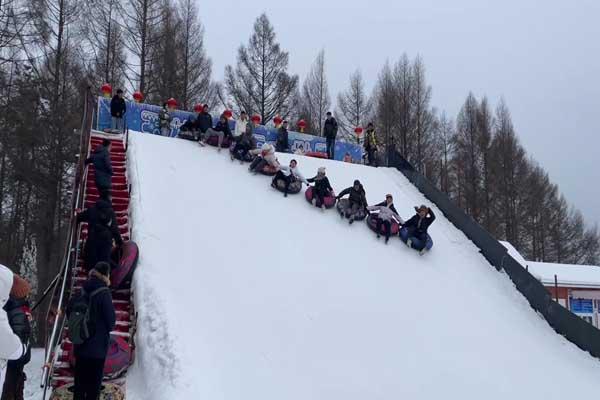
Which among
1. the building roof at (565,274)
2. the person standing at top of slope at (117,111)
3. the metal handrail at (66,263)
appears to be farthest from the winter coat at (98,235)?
the building roof at (565,274)

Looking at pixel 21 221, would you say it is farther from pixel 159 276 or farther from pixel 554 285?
pixel 554 285

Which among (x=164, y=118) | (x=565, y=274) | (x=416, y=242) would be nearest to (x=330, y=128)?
(x=164, y=118)

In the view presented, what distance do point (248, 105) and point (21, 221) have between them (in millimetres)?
12323

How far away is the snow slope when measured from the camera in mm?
6668

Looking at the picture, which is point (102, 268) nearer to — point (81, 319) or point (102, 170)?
point (81, 319)

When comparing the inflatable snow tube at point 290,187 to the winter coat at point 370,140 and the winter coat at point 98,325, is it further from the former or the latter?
the winter coat at point 98,325

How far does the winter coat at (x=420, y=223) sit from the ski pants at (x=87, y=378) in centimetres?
837

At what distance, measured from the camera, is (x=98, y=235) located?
763 centimetres

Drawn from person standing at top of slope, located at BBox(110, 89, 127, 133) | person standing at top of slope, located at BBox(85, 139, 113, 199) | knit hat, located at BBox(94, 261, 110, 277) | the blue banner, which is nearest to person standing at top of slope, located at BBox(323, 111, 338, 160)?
the blue banner

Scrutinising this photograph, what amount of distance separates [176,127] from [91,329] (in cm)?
1276

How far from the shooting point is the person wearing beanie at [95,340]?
516 cm

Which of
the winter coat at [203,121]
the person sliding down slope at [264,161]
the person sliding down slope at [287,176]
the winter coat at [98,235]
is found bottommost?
the winter coat at [98,235]

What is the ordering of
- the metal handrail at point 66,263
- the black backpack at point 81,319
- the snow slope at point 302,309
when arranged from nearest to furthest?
the black backpack at point 81,319
the metal handrail at point 66,263
the snow slope at point 302,309

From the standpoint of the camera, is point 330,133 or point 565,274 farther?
point 330,133
